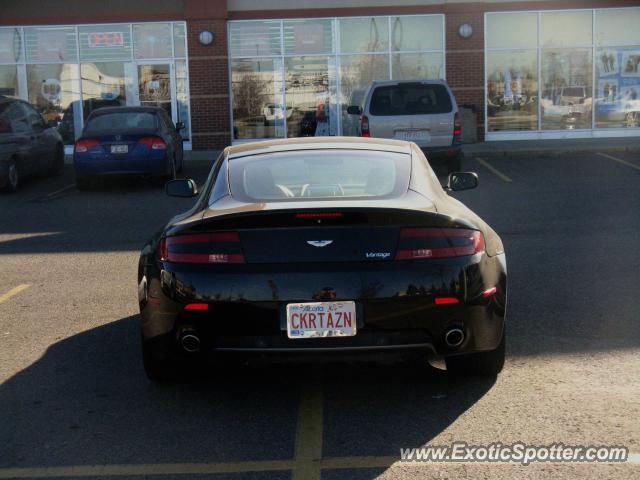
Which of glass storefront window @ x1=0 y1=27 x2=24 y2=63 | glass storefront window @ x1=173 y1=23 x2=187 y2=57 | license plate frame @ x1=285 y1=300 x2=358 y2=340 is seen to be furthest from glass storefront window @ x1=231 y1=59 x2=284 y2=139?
license plate frame @ x1=285 y1=300 x2=358 y2=340

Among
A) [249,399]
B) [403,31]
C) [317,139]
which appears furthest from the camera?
[403,31]

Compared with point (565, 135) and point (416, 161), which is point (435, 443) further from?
point (565, 135)

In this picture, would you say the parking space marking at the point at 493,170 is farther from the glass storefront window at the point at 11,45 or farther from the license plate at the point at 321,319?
the license plate at the point at 321,319

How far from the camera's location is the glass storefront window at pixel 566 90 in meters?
27.0

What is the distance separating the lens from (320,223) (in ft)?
18.1

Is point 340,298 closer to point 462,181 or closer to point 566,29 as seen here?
point 462,181

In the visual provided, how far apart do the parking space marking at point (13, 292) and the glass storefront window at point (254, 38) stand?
17.5 m

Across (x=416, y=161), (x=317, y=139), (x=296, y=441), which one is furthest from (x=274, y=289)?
(x=317, y=139)

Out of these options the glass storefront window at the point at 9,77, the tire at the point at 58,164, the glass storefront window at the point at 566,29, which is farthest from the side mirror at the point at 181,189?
the glass storefront window at the point at 9,77

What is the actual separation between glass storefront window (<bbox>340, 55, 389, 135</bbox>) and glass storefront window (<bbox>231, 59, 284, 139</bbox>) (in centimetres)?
143

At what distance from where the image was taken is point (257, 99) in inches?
1061

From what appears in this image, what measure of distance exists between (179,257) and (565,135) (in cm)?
2290

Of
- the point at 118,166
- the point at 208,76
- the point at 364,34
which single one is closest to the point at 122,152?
the point at 118,166

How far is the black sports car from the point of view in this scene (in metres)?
Result: 5.43
